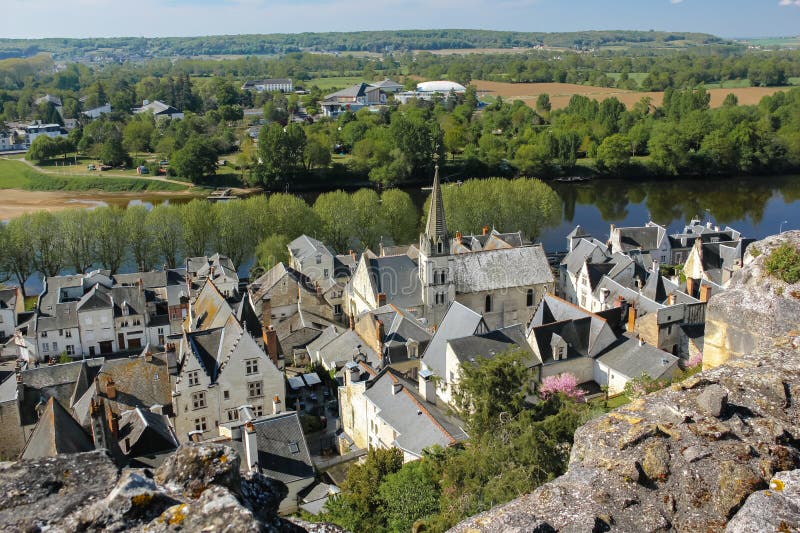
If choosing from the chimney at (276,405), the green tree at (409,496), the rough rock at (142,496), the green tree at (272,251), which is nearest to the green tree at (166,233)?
the green tree at (272,251)

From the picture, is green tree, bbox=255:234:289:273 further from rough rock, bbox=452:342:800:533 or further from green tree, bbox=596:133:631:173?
green tree, bbox=596:133:631:173

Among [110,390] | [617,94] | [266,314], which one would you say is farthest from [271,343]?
[617,94]

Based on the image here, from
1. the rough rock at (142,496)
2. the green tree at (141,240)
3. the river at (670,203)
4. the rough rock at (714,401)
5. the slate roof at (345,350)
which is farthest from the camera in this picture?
the river at (670,203)

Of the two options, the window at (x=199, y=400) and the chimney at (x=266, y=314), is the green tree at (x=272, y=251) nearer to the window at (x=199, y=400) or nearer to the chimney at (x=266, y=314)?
the chimney at (x=266, y=314)

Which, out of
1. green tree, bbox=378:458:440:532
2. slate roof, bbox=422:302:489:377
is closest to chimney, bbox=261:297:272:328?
slate roof, bbox=422:302:489:377

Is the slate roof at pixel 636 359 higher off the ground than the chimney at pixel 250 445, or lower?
lower

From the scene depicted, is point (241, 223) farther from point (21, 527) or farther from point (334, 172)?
point (21, 527)

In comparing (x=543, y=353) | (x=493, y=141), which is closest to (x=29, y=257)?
(x=543, y=353)
